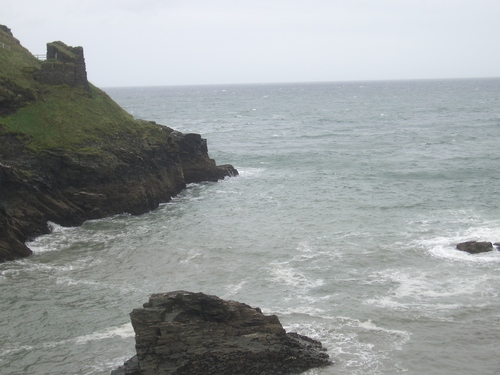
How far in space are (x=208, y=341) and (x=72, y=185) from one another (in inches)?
1047

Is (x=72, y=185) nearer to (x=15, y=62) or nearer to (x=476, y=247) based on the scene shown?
(x=15, y=62)

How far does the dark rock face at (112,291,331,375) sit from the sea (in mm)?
1601

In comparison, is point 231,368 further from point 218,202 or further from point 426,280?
point 218,202

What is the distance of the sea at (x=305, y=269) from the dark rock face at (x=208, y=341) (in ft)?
5.25

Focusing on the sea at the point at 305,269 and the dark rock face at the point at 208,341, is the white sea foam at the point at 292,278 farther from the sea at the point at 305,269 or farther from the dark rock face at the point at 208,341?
the dark rock face at the point at 208,341

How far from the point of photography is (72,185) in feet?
151

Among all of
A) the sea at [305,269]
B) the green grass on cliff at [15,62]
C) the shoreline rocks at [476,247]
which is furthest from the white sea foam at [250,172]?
the shoreline rocks at [476,247]

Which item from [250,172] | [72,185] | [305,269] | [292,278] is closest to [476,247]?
[305,269]

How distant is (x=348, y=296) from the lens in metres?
31.0

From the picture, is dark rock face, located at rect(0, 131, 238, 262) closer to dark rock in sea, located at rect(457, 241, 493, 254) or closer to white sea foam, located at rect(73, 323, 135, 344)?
white sea foam, located at rect(73, 323, 135, 344)

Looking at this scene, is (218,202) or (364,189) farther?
(364,189)

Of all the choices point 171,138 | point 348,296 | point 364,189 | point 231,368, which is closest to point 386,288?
point 348,296

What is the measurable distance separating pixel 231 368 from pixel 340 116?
12612cm

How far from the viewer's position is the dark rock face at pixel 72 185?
40.6m
